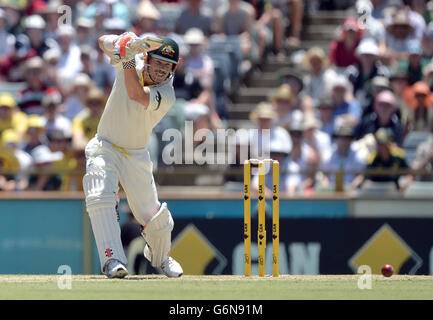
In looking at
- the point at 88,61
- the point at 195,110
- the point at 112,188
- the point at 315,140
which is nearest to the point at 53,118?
the point at 88,61

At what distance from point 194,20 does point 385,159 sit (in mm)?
4432

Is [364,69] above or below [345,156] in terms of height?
above

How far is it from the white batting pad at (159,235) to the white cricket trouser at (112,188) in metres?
0.06

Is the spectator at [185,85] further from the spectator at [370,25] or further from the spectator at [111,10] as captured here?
the spectator at [370,25]

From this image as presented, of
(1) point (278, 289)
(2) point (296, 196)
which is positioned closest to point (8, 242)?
(2) point (296, 196)

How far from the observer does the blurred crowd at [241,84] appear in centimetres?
1264

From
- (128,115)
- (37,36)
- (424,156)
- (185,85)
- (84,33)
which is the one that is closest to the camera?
(128,115)

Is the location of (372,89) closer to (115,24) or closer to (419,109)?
(419,109)

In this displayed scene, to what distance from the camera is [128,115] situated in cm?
853

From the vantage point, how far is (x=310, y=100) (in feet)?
45.3

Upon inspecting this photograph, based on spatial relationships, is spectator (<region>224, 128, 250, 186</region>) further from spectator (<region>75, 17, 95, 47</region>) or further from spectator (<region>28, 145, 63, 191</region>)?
spectator (<region>75, 17, 95, 47</region>)

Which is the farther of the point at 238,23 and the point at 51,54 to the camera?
the point at 51,54

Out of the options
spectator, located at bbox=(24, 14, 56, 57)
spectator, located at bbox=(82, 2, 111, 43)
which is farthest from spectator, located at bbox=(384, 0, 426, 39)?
spectator, located at bbox=(24, 14, 56, 57)

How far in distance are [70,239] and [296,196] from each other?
107 inches
